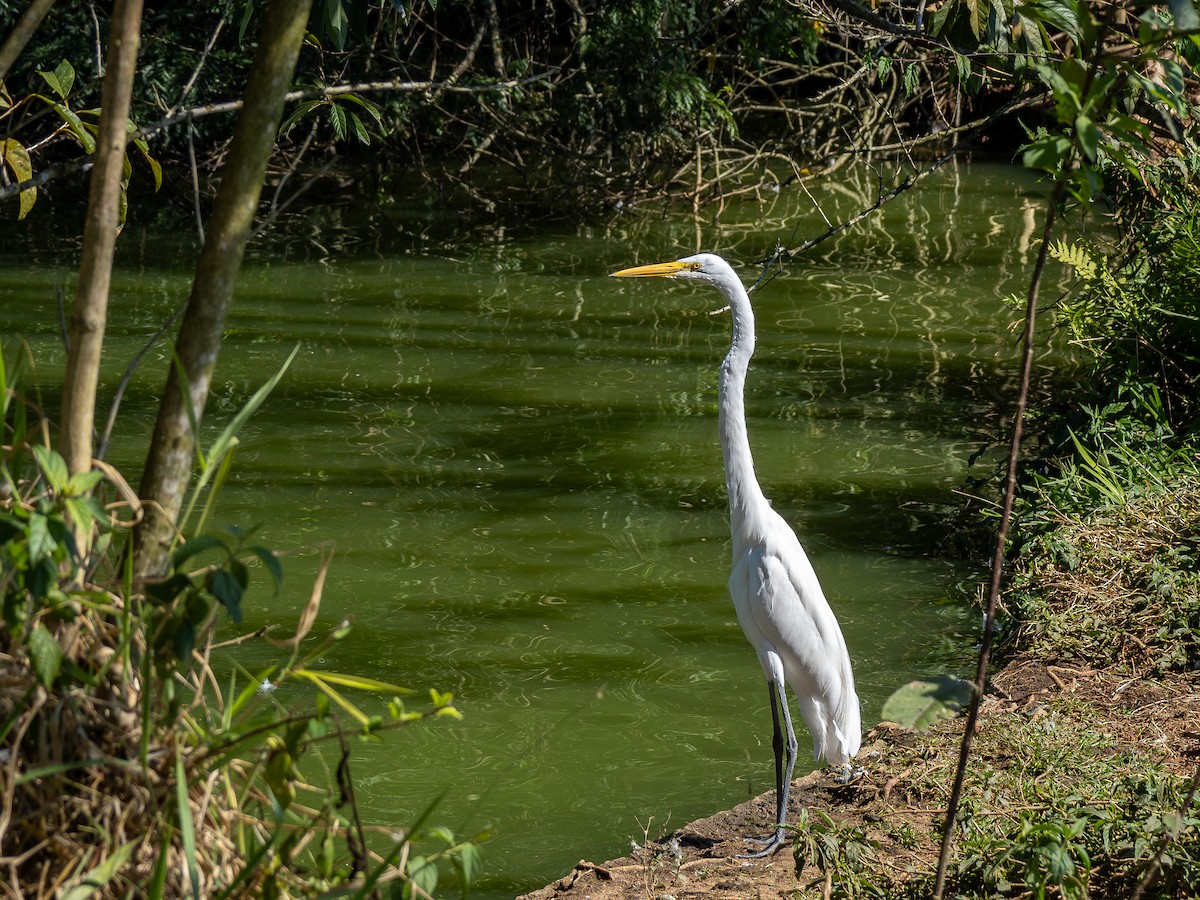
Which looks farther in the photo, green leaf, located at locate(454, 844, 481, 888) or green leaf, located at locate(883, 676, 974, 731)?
green leaf, located at locate(883, 676, 974, 731)

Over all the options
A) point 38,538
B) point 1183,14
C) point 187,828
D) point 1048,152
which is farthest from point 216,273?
point 1183,14

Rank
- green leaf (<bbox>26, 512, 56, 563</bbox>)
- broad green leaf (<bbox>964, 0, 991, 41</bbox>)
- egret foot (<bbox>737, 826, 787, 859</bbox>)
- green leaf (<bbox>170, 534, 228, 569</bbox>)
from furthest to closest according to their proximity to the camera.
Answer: broad green leaf (<bbox>964, 0, 991, 41</bbox>), egret foot (<bbox>737, 826, 787, 859</bbox>), green leaf (<bbox>170, 534, 228, 569</bbox>), green leaf (<bbox>26, 512, 56, 563</bbox>)

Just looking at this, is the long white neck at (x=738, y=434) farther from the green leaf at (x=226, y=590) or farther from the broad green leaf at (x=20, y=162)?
the green leaf at (x=226, y=590)

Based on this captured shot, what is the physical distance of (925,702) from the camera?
2.06 m

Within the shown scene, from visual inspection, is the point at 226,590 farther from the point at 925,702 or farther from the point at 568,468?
the point at 568,468

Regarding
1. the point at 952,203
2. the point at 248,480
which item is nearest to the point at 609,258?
the point at 952,203

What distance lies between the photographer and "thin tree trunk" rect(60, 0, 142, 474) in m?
1.84

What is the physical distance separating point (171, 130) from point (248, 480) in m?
5.50

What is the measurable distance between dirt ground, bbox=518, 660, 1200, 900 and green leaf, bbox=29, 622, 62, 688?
194 cm

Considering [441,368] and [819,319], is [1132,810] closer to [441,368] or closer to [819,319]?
[441,368]

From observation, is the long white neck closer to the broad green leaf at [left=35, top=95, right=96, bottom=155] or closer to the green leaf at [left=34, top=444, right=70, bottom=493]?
the broad green leaf at [left=35, top=95, right=96, bottom=155]

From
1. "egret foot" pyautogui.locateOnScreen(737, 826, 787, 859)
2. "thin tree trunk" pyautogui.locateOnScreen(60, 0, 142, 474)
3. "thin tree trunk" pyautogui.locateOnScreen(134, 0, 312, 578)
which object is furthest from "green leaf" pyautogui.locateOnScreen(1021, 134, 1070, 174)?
"egret foot" pyautogui.locateOnScreen(737, 826, 787, 859)

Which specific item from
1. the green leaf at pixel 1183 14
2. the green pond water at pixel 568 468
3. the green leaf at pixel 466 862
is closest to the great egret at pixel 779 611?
the green pond water at pixel 568 468

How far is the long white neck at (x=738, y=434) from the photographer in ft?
13.2
